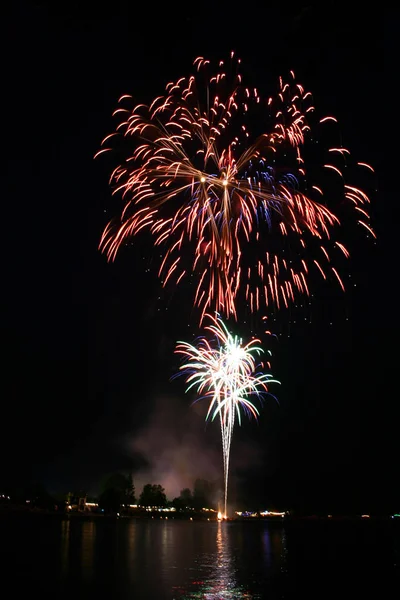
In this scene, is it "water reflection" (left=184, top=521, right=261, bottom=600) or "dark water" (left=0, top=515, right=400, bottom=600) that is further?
"dark water" (left=0, top=515, right=400, bottom=600)

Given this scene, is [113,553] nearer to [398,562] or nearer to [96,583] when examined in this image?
[96,583]

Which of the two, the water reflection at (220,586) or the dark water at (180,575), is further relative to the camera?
the dark water at (180,575)

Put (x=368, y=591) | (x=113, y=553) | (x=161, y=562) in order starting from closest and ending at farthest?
1. (x=368, y=591)
2. (x=161, y=562)
3. (x=113, y=553)

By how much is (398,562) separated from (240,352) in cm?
1431

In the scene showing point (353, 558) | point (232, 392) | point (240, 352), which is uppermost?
point (240, 352)

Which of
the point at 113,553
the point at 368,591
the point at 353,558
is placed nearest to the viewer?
the point at 368,591

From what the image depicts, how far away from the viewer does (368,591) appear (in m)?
18.8

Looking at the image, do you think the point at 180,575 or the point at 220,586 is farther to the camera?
the point at 180,575

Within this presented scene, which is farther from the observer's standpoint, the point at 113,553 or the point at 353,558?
the point at 353,558

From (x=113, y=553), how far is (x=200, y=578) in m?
10.4

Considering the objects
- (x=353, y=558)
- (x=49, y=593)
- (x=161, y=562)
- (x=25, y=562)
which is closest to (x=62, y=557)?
(x=25, y=562)

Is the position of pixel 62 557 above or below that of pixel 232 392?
below

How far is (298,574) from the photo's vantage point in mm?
22422

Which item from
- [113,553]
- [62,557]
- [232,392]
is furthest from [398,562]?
[62,557]
